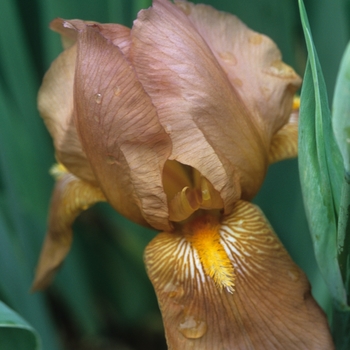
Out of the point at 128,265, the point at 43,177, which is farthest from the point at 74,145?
the point at 128,265

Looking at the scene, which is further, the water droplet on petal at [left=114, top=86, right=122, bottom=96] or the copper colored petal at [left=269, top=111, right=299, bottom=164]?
the copper colored petal at [left=269, top=111, right=299, bottom=164]

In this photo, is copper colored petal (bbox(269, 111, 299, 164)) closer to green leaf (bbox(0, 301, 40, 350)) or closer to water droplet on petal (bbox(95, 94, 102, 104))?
water droplet on petal (bbox(95, 94, 102, 104))

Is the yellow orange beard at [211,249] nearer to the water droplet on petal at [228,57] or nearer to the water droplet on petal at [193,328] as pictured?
the water droplet on petal at [193,328]

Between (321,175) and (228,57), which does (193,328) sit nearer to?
(321,175)

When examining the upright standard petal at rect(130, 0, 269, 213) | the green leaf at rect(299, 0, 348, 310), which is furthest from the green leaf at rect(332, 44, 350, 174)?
the upright standard petal at rect(130, 0, 269, 213)

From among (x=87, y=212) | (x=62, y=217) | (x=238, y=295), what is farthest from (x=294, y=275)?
(x=87, y=212)

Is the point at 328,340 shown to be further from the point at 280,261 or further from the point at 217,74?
the point at 217,74


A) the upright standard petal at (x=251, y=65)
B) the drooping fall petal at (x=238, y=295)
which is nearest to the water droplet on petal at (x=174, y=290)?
the drooping fall petal at (x=238, y=295)
